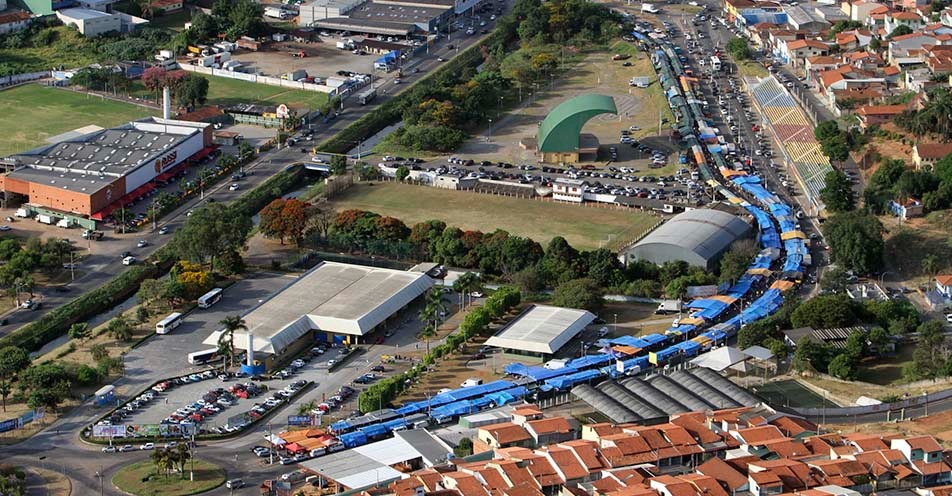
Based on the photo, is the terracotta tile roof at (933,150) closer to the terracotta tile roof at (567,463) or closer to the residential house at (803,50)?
the residential house at (803,50)

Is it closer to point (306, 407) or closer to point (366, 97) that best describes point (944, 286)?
point (306, 407)

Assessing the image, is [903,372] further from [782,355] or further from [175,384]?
[175,384]

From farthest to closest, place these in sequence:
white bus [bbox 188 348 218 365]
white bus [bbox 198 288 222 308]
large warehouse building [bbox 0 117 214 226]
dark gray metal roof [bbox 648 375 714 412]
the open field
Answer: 1. the open field
2. large warehouse building [bbox 0 117 214 226]
3. white bus [bbox 198 288 222 308]
4. white bus [bbox 188 348 218 365]
5. dark gray metal roof [bbox 648 375 714 412]

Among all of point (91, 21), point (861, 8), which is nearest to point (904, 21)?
point (861, 8)

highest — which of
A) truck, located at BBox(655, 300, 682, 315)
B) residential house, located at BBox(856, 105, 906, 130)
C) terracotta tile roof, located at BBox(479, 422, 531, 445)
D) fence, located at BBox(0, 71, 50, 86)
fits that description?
residential house, located at BBox(856, 105, 906, 130)

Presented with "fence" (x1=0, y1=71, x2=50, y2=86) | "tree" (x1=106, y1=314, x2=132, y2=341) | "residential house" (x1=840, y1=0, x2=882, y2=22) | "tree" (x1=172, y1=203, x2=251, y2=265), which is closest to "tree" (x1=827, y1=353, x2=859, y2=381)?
"tree" (x1=172, y1=203, x2=251, y2=265)

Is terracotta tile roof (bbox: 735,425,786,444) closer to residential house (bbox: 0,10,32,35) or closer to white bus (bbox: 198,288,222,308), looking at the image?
white bus (bbox: 198,288,222,308)

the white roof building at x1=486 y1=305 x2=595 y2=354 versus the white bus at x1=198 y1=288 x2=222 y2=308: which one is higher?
the white roof building at x1=486 y1=305 x2=595 y2=354

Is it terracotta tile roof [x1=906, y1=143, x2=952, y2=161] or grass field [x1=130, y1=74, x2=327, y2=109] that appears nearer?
terracotta tile roof [x1=906, y1=143, x2=952, y2=161]
